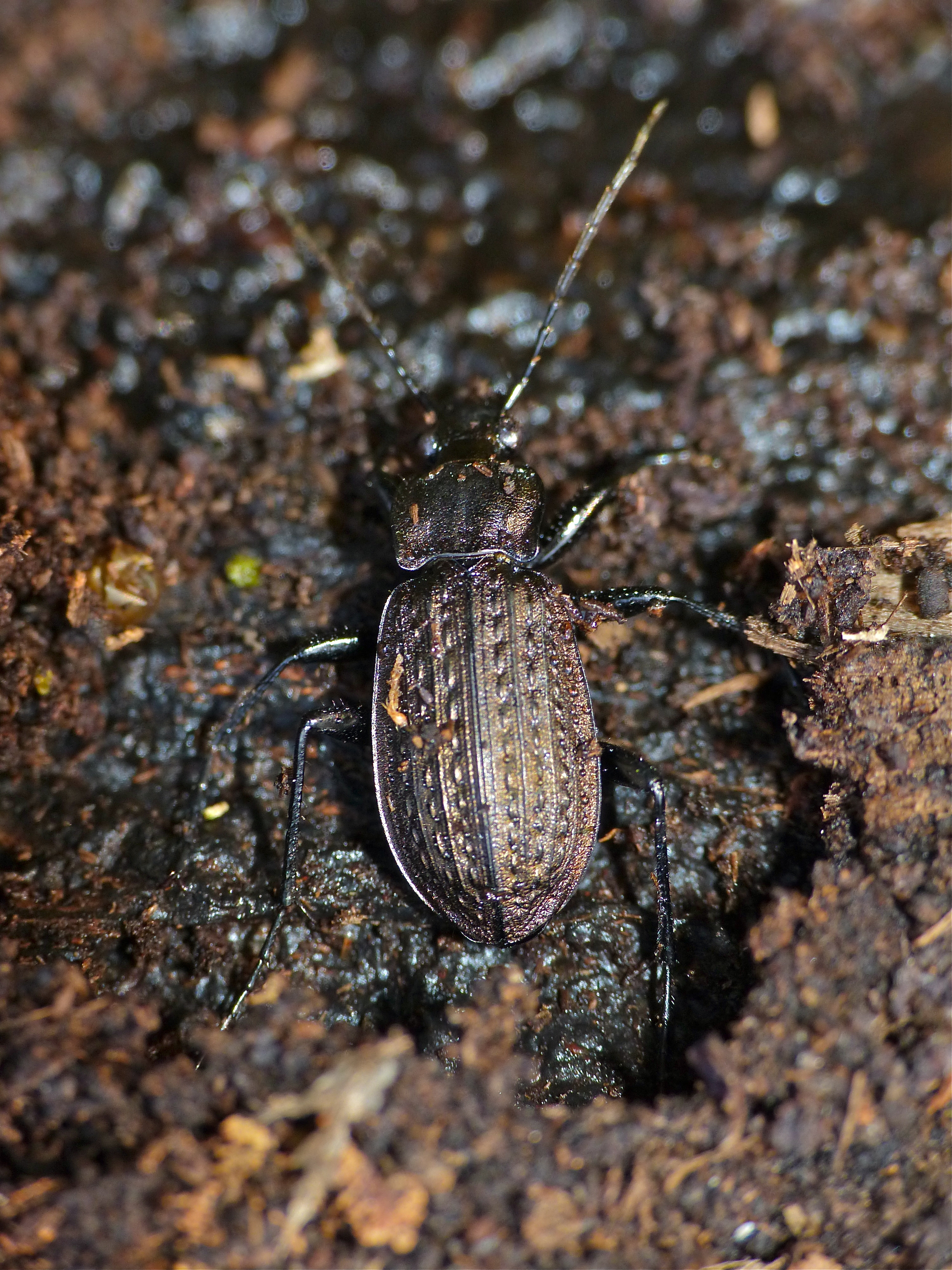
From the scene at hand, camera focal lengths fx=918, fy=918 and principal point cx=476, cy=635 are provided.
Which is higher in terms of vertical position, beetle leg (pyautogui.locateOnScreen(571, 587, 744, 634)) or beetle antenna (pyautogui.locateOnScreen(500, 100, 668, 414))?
beetle antenna (pyautogui.locateOnScreen(500, 100, 668, 414))

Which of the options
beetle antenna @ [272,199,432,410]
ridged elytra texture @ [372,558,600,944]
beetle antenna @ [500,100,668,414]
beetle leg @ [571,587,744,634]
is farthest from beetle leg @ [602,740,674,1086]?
beetle antenna @ [272,199,432,410]

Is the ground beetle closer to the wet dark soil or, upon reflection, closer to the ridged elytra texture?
the ridged elytra texture

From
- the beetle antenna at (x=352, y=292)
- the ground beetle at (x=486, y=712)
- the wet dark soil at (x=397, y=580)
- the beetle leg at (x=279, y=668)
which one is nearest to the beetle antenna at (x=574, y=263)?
the ground beetle at (x=486, y=712)

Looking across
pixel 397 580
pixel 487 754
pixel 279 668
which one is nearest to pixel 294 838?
pixel 279 668

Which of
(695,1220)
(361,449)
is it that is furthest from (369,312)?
(695,1220)

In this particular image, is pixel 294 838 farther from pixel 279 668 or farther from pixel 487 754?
pixel 487 754

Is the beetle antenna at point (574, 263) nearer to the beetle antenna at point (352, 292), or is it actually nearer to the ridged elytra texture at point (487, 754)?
the beetle antenna at point (352, 292)
